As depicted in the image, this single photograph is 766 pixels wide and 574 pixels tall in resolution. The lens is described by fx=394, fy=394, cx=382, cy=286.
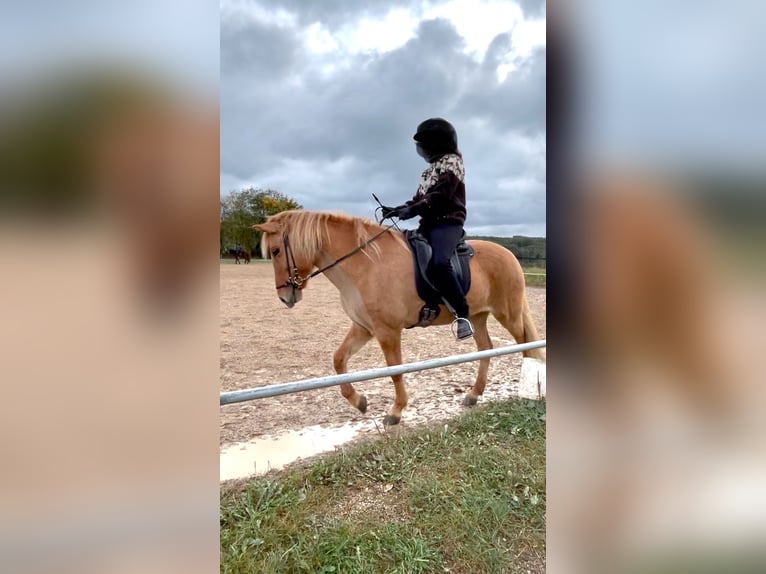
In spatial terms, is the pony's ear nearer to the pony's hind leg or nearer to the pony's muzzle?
the pony's muzzle

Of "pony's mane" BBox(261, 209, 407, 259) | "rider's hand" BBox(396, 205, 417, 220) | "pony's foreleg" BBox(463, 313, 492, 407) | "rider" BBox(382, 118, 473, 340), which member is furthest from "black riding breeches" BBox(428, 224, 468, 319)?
"pony's foreleg" BBox(463, 313, 492, 407)

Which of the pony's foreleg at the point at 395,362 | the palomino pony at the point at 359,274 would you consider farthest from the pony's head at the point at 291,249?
the pony's foreleg at the point at 395,362

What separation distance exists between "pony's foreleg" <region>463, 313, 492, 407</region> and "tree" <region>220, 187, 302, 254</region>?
122cm

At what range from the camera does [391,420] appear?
5.91 ft

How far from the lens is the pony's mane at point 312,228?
60.0 inches

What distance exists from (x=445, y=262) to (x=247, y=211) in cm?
88

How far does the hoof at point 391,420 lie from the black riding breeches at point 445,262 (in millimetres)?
576

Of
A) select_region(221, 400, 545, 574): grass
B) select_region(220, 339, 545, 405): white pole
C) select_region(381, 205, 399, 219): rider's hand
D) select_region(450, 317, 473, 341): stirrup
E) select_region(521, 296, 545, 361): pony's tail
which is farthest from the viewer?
select_region(521, 296, 545, 361): pony's tail

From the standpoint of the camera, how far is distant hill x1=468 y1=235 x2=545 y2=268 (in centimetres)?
176

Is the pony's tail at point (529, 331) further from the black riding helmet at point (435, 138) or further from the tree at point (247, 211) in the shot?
the tree at point (247, 211)

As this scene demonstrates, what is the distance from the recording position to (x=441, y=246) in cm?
178
